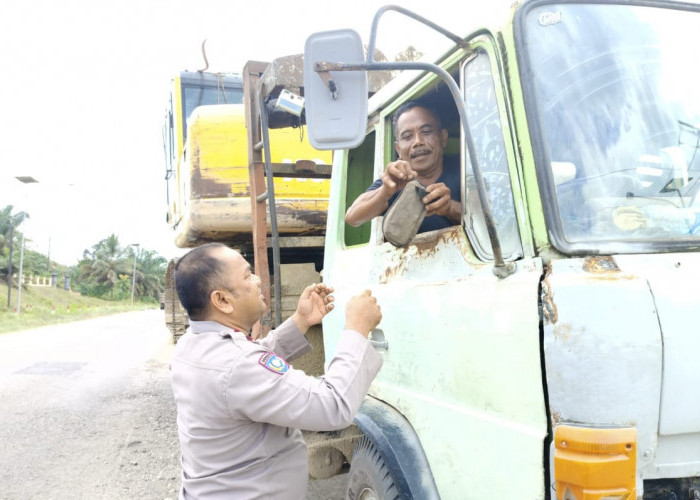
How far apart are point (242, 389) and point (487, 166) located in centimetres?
93

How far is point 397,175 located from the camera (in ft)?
6.62

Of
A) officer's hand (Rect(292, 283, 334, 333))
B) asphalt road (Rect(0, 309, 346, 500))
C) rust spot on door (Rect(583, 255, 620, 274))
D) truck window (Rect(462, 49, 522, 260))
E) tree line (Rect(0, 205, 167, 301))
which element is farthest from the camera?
tree line (Rect(0, 205, 167, 301))

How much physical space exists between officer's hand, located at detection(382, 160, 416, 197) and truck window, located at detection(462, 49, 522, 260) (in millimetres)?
190

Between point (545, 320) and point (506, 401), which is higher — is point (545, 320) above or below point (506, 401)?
above

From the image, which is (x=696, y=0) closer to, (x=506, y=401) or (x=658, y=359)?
(x=658, y=359)

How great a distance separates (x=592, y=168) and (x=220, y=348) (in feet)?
3.60

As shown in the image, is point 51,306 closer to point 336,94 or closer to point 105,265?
point 105,265

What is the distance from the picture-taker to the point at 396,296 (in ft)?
7.30

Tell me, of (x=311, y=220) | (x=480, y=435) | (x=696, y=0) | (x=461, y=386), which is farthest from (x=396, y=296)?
(x=311, y=220)

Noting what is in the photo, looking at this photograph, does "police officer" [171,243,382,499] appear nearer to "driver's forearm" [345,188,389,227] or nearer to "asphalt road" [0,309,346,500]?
"driver's forearm" [345,188,389,227]

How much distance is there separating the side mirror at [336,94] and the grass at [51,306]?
2714cm

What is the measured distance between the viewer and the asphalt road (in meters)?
4.73

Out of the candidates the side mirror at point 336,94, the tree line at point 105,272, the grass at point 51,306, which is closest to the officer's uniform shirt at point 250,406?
the side mirror at point 336,94

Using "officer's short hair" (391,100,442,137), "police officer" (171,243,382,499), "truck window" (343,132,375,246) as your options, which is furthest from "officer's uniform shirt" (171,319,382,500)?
"truck window" (343,132,375,246)
